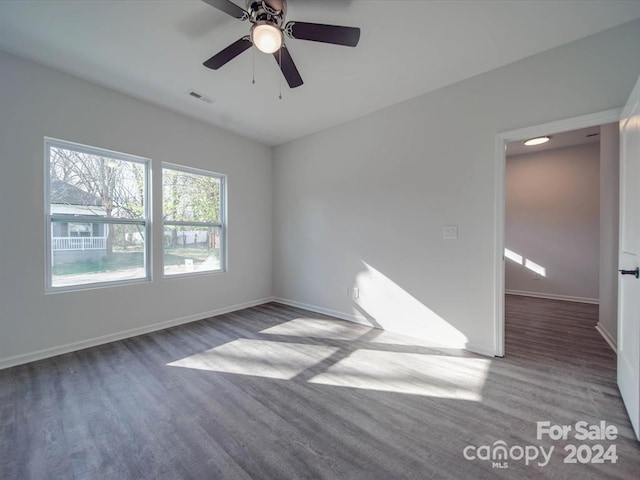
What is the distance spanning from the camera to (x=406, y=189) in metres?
3.37

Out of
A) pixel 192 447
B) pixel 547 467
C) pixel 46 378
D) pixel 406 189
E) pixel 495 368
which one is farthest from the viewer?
pixel 406 189

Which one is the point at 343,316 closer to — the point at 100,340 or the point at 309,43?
the point at 100,340

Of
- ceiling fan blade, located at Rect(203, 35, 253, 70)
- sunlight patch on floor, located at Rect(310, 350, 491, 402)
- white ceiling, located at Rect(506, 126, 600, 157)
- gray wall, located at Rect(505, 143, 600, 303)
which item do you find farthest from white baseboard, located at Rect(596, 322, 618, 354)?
ceiling fan blade, located at Rect(203, 35, 253, 70)

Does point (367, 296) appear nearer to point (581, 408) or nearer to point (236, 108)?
point (581, 408)

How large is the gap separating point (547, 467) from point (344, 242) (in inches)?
117

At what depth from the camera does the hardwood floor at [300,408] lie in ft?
4.80

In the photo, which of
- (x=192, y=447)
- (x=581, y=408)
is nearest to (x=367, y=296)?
(x=581, y=408)

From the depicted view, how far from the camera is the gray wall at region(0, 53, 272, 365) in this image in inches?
99.8

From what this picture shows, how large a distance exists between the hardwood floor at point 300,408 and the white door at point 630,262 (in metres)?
0.23

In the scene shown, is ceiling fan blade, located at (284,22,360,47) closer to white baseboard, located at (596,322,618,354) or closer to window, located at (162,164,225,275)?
window, located at (162,164,225,275)

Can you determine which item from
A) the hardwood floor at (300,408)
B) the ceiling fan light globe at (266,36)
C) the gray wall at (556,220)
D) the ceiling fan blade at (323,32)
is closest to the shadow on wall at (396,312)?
the hardwood floor at (300,408)

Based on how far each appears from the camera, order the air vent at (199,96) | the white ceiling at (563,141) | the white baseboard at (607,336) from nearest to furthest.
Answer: the white baseboard at (607,336)
the air vent at (199,96)
the white ceiling at (563,141)

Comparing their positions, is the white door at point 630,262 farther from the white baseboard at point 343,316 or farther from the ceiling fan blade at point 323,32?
the ceiling fan blade at point 323,32

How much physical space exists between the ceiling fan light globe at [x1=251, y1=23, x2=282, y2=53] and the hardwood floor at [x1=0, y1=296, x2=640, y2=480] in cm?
256
